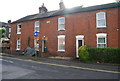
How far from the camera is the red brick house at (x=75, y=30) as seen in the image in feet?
43.9

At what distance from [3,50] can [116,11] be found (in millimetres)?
23344

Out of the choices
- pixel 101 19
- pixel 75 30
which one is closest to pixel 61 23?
pixel 75 30

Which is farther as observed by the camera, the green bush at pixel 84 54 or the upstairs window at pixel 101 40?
the upstairs window at pixel 101 40

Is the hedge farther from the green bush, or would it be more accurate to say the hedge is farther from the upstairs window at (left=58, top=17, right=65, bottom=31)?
the upstairs window at (left=58, top=17, right=65, bottom=31)

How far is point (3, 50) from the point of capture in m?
24.2

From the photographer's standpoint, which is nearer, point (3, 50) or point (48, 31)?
point (48, 31)

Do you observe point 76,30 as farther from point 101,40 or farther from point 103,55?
point 103,55

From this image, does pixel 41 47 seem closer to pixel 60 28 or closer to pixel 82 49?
pixel 60 28

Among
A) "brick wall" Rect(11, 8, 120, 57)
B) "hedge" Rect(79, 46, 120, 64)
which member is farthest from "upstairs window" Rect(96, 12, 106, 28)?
"hedge" Rect(79, 46, 120, 64)

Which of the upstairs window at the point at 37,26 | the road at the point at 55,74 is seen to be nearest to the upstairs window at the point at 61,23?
the upstairs window at the point at 37,26

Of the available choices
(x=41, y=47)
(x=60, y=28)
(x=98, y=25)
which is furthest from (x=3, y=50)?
(x=98, y=25)

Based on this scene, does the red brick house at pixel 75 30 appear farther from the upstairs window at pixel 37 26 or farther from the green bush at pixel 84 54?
the green bush at pixel 84 54

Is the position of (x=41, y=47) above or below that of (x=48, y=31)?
below

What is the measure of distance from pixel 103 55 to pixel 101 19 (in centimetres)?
500
